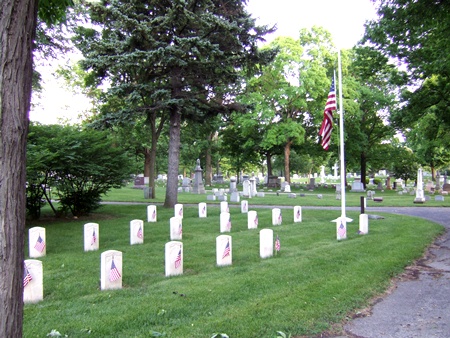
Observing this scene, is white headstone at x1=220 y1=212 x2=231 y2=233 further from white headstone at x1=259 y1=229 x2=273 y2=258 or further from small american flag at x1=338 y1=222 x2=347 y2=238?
white headstone at x1=259 y1=229 x2=273 y2=258

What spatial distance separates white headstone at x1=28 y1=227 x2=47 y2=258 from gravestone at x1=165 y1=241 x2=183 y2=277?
11.1 ft

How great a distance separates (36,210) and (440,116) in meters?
18.4

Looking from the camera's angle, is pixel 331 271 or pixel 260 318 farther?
pixel 331 271

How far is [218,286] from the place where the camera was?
5.74 m

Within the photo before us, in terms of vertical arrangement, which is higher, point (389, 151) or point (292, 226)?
point (389, 151)

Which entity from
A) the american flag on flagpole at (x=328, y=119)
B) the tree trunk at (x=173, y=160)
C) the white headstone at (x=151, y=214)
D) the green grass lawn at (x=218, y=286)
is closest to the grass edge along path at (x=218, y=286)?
the green grass lawn at (x=218, y=286)

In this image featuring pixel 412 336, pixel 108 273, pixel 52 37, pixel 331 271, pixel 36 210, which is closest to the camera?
pixel 412 336

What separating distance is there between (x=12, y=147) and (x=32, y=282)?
3.45 meters

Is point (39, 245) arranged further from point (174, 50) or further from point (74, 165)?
point (174, 50)

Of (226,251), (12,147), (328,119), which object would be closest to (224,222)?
(226,251)

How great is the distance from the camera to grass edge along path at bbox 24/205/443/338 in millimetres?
4312

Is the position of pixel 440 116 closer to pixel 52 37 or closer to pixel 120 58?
pixel 120 58

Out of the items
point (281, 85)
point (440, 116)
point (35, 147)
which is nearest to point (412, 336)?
point (35, 147)

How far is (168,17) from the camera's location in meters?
15.2
